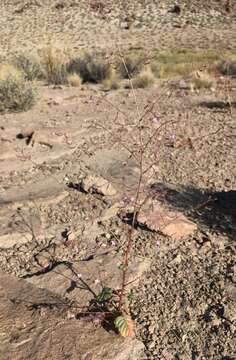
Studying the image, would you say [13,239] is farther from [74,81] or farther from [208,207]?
[74,81]

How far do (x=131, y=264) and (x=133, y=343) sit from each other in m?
0.91

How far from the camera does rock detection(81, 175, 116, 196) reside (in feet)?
17.9

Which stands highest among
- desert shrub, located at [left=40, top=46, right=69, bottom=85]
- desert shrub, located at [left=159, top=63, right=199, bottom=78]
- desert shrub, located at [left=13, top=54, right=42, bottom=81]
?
desert shrub, located at [left=13, top=54, right=42, bottom=81]

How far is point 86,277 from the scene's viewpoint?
4113 mm

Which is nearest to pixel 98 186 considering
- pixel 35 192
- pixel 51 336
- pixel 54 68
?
pixel 35 192

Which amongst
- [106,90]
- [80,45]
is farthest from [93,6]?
[80,45]

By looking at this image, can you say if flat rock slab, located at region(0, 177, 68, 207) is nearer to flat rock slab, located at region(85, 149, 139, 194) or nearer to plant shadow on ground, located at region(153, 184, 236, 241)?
flat rock slab, located at region(85, 149, 139, 194)

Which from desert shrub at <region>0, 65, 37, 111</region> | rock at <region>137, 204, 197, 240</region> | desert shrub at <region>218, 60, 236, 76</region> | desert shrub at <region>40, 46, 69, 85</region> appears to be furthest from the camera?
desert shrub at <region>218, 60, 236, 76</region>

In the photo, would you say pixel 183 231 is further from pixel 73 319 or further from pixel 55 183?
pixel 55 183

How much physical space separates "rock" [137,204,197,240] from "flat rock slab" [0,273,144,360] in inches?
48.6

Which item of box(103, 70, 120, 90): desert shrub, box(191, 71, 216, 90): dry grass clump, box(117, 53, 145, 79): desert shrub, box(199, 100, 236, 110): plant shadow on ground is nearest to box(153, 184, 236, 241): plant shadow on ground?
box(199, 100, 236, 110): plant shadow on ground

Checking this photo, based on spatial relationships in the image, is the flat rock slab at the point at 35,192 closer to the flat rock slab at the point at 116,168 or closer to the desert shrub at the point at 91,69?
the flat rock slab at the point at 116,168

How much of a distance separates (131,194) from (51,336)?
88.1 inches

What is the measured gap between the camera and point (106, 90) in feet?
36.9
